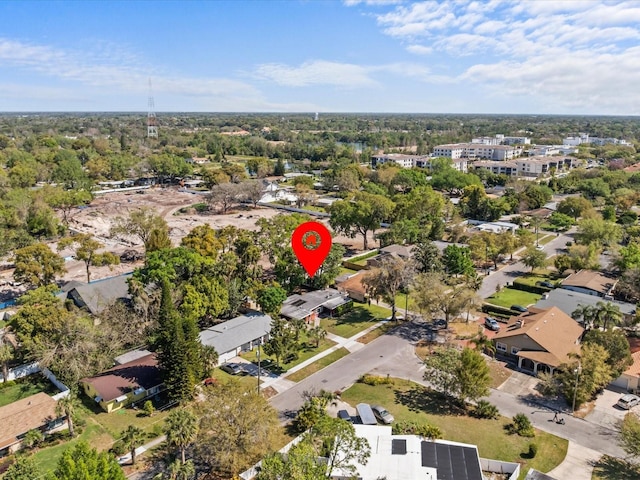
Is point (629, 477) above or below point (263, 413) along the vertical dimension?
below

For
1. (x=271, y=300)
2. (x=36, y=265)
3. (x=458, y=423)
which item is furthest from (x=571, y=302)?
(x=36, y=265)

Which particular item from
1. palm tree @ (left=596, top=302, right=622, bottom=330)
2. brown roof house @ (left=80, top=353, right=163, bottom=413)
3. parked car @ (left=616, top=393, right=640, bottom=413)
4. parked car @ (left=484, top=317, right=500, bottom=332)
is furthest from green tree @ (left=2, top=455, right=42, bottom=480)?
palm tree @ (left=596, top=302, right=622, bottom=330)

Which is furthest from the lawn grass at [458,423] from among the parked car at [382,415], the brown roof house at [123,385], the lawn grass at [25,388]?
the lawn grass at [25,388]

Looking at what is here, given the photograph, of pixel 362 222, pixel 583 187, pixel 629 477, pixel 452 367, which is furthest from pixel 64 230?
pixel 583 187

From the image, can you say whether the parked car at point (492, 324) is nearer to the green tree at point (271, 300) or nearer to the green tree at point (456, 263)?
the green tree at point (456, 263)

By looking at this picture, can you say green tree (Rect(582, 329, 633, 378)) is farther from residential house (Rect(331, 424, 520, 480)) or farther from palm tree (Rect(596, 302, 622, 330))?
residential house (Rect(331, 424, 520, 480))

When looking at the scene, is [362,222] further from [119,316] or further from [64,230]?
[64,230]
